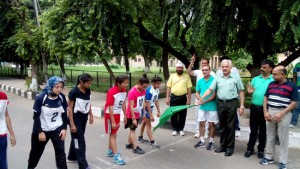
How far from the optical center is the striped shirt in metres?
4.16

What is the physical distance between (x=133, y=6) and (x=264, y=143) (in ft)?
19.6

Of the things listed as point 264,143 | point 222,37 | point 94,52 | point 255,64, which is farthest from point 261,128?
point 94,52

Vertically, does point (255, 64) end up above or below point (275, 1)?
below

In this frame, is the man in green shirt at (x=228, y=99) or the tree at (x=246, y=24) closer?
the man in green shirt at (x=228, y=99)

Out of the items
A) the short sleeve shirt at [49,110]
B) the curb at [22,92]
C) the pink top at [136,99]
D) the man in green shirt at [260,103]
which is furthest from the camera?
the curb at [22,92]

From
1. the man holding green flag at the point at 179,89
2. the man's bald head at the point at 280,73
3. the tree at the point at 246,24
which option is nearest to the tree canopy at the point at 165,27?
the tree at the point at 246,24

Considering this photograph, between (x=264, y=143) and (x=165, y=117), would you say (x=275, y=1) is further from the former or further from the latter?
(x=165, y=117)

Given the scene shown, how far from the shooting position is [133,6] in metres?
8.93

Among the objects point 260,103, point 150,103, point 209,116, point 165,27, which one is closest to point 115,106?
point 150,103

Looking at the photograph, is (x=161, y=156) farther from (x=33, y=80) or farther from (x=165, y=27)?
(x=33, y=80)

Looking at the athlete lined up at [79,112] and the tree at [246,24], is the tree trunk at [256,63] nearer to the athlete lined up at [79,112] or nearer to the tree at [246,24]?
the tree at [246,24]

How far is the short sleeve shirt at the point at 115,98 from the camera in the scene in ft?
14.7

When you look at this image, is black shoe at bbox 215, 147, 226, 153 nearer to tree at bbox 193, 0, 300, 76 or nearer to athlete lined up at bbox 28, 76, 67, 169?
tree at bbox 193, 0, 300, 76

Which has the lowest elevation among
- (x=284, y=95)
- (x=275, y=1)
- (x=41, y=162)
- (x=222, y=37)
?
(x=41, y=162)
